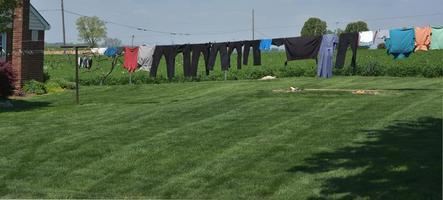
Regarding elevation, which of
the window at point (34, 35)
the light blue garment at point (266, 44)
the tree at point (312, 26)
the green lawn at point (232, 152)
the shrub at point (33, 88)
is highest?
the tree at point (312, 26)

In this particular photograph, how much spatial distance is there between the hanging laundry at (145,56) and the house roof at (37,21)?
6541mm

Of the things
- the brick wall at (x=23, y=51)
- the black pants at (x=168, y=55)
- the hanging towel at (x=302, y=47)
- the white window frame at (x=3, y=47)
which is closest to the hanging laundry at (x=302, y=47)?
the hanging towel at (x=302, y=47)

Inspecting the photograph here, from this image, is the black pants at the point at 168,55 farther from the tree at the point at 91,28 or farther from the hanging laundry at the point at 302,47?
the tree at the point at 91,28

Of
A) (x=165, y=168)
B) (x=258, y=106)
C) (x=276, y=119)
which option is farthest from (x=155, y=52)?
(x=165, y=168)

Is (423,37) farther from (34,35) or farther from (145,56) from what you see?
(34,35)

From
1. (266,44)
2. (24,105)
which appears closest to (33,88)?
(24,105)

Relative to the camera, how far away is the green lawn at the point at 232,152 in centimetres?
695

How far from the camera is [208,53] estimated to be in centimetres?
2273

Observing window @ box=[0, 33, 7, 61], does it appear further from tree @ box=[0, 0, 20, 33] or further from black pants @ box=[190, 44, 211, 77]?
black pants @ box=[190, 44, 211, 77]

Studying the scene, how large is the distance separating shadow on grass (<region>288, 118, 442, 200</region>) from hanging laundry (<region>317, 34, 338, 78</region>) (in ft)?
28.5

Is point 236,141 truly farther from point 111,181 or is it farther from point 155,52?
point 155,52

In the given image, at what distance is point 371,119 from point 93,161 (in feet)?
18.8

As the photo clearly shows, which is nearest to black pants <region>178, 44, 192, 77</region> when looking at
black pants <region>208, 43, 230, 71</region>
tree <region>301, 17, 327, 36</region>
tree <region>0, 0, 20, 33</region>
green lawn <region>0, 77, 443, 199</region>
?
black pants <region>208, 43, 230, 71</region>

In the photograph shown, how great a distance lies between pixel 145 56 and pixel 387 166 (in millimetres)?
18455
